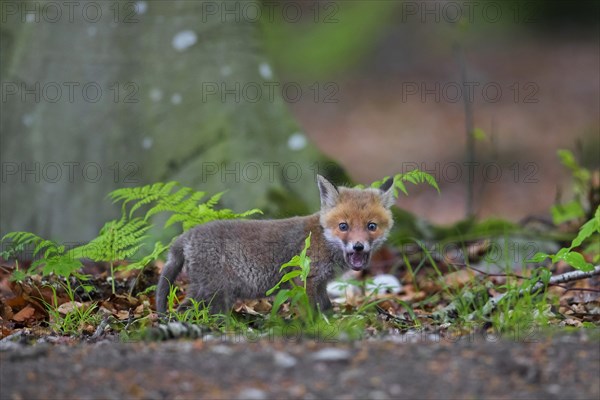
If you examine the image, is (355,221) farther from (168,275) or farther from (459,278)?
(459,278)

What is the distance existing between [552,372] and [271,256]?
287 centimetres

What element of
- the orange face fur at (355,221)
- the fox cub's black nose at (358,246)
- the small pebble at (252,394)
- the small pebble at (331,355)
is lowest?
the small pebble at (252,394)

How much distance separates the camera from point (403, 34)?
90.1 ft

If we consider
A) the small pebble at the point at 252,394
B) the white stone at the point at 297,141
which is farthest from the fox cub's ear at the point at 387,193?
the small pebble at the point at 252,394

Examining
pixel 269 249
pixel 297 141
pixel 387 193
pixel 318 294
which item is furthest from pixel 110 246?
pixel 297 141

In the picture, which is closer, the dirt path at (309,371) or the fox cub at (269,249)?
the dirt path at (309,371)

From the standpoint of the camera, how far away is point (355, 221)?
6375 mm

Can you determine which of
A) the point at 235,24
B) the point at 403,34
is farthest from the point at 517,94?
the point at 235,24

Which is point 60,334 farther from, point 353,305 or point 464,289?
point 464,289

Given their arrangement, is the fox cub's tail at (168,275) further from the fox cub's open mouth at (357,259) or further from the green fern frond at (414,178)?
the green fern frond at (414,178)

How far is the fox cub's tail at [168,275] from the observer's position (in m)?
6.30

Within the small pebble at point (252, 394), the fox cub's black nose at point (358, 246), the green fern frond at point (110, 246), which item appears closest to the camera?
the small pebble at point (252, 394)

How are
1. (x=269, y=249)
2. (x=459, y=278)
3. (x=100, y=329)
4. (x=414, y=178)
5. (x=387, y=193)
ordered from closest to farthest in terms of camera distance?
(x=100, y=329), (x=269, y=249), (x=387, y=193), (x=414, y=178), (x=459, y=278)

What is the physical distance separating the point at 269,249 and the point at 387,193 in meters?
1.02
